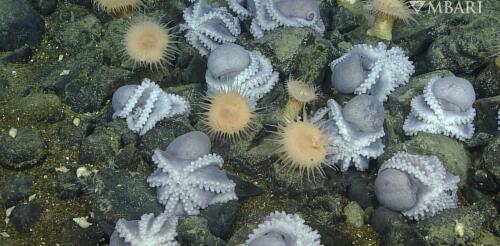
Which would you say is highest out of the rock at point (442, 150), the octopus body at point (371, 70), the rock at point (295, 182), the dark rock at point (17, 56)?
the octopus body at point (371, 70)

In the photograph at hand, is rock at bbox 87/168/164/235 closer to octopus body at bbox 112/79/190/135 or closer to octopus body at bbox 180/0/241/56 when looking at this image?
octopus body at bbox 112/79/190/135

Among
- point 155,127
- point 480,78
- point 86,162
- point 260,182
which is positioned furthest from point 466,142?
point 86,162

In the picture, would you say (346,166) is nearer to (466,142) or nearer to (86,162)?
(466,142)

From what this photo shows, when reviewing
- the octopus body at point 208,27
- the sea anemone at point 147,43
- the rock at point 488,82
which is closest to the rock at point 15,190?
the sea anemone at point 147,43

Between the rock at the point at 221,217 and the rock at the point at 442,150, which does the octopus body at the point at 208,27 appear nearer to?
the rock at the point at 221,217

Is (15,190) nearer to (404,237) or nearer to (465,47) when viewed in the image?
(404,237)

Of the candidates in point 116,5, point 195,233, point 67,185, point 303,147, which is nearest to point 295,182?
point 303,147

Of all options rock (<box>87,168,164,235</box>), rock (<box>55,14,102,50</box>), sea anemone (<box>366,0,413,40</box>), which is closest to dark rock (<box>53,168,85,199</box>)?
rock (<box>87,168,164,235</box>)
